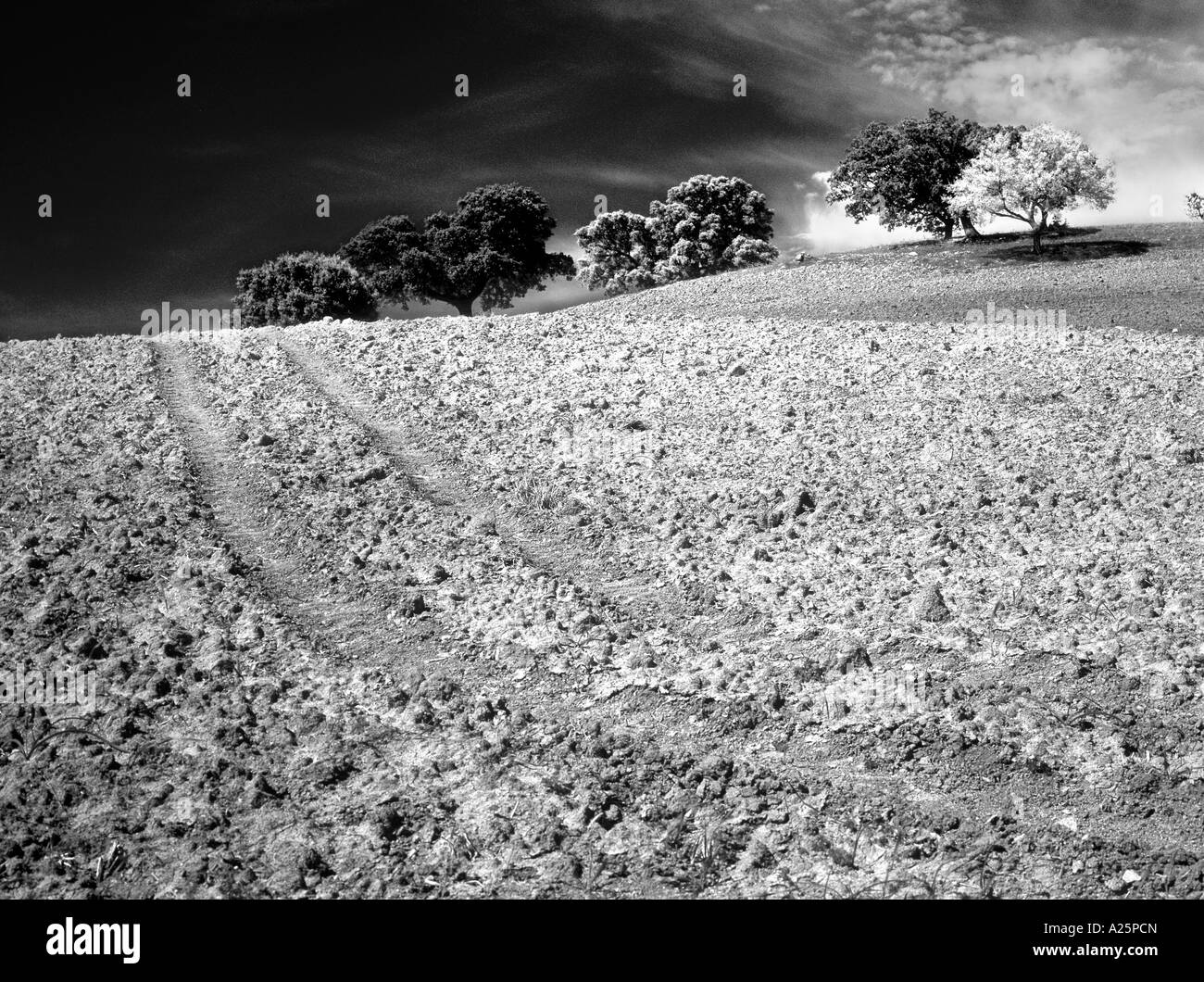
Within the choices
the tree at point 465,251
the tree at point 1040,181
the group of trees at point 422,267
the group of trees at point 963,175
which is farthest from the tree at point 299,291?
the tree at point 1040,181

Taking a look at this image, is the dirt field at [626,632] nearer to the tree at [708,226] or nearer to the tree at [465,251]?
the tree at [465,251]

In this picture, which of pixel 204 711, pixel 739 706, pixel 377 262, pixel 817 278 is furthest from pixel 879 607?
pixel 377 262

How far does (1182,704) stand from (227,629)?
1019 centimetres

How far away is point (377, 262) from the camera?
215ft

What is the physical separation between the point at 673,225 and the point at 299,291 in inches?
1249

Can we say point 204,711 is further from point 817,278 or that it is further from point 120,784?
point 817,278

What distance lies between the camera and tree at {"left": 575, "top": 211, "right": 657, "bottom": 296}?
74.8 meters

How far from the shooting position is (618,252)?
76188 mm

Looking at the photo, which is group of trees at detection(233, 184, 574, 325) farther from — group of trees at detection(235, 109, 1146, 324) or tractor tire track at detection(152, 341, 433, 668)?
tractor tire track at detection(152, 341, 433, 668)

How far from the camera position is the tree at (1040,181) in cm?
4559

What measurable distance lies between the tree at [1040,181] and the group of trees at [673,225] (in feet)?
0.23

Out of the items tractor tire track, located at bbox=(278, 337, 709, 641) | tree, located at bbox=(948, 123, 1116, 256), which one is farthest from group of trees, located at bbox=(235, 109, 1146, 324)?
tractor tire track, located at bbox=(278, 337, 709, 641)

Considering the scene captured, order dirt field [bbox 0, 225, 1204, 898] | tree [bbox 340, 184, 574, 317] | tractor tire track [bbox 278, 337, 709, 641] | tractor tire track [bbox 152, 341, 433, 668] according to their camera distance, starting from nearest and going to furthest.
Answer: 1. dirt field [bbox 0, 225, 1204, 898]
2. tractor tire track [bbox 152, 341, 433, 668]
3. tractor tire track [bbox 278, 337, 709, 641]
4. tree [bbox 340, 184, 574, 317]

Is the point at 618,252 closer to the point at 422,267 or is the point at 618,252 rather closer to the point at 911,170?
the point at 422,267
